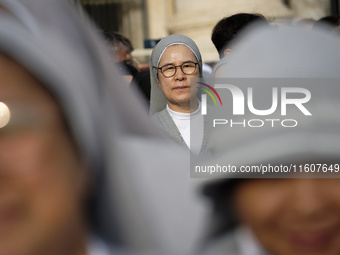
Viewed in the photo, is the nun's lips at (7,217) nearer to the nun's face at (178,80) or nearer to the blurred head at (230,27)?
the nun's face at (178,80)

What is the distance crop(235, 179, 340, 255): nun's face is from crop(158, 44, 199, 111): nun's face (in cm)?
217

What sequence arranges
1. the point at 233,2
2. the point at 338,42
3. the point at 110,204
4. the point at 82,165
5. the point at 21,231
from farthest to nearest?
1. the point at 233,2
2. the point at 338,42
3. the point at 110,204
4. the point at 82,165
5. the point at 21,231

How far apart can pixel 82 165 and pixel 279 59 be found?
482mm

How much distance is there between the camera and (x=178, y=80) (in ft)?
11.8

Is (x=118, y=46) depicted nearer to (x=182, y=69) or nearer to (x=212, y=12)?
(x=182, y=69)

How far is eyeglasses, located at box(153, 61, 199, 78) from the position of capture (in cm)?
364

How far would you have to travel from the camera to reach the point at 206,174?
1.43 metres

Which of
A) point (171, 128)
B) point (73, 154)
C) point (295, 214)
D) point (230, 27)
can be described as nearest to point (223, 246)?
point (295, 214)

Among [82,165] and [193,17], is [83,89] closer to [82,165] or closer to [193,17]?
[82,165]

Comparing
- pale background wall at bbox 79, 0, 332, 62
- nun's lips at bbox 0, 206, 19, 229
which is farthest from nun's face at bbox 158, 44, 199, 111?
pale background wall at bbox 79, 0, 332, 62

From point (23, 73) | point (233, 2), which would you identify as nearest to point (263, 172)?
point (23, 73)

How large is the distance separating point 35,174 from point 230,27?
2955mm

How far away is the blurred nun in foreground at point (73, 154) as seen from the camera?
1.03 metres

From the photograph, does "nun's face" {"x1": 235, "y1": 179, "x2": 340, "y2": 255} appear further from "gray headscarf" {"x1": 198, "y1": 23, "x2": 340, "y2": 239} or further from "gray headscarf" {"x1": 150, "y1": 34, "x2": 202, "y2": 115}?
"gray headscarf" {"x1": 150, "y1": 34, "x2": 202, "y2": 115}
